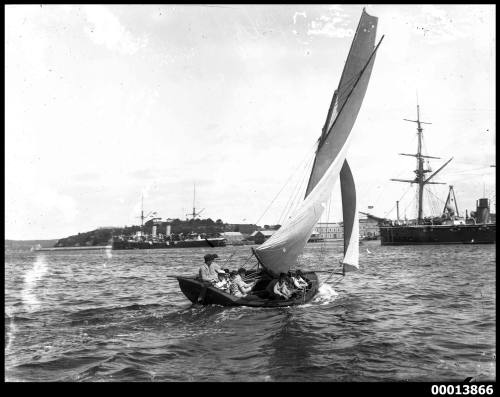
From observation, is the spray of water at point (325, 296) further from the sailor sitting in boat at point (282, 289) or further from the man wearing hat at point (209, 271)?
the man wearing hat at point (209, 271)

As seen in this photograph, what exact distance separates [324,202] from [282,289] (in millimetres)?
4092

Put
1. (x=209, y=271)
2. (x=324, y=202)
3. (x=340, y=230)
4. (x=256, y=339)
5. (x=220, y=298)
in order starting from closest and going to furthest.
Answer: (x=256, y=339) → (x=220, y=298) → (x=209, y=271) → (x=324, y=202) → (x=340, y=230)

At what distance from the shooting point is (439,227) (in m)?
81.1

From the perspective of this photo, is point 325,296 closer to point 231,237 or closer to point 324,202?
point 324,202

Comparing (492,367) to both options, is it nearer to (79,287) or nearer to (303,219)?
(303,219)

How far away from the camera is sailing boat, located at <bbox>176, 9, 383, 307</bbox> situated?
17359 millimetres

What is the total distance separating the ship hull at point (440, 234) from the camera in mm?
77012

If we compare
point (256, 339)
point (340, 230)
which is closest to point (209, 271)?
point (256, 339)

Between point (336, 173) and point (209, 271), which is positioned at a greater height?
point (336, 173)

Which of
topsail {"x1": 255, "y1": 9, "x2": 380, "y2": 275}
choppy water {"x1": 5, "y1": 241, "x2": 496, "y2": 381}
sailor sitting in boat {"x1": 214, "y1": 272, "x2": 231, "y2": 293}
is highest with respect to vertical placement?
topsail {"x1": 255, "y1": 9, "x2": 380, "y2": 275}

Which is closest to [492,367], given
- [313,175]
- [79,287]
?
[313,175]

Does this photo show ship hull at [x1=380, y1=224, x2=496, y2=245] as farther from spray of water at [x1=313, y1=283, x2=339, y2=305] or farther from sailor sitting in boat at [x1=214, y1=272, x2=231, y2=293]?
sailor sitting in boat at [x1=214, y1=272, x2=231, y2=293]

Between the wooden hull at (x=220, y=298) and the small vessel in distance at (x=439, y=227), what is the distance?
68.5 m

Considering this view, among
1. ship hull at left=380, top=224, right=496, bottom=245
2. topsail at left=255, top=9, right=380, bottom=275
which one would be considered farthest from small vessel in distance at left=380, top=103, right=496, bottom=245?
topsail at left=255, top=9, right=380, bottom=275
